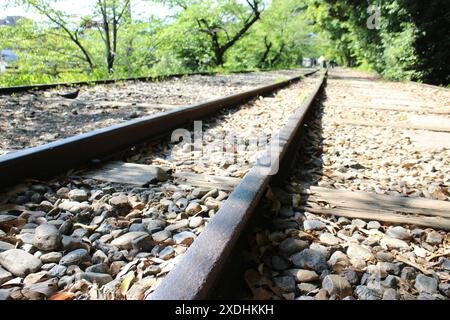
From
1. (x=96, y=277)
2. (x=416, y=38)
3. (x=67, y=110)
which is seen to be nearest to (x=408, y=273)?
(x=96, y=277)

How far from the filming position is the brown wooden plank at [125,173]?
2.12 m

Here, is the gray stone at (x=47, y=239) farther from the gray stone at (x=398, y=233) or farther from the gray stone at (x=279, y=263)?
the gray stone at (x=398, y=233)

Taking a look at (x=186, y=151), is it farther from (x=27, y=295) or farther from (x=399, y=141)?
(x=399, y=141)

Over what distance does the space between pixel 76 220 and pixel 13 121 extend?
87.7 inches

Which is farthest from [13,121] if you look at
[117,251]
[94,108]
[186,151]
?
[117,251]

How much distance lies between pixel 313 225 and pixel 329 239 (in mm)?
135

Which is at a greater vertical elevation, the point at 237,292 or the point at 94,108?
the point at 94,108

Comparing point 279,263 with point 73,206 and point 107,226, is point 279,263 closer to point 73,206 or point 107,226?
point 107,226

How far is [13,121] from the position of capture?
3.33 metres

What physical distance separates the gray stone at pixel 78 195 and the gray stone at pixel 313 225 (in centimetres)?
110

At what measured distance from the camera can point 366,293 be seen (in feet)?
3.93

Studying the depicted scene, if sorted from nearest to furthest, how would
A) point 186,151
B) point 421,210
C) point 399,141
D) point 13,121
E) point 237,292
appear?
point 237,292 < point 421,210 < point 186,151 < point 13,121 < point 399,141

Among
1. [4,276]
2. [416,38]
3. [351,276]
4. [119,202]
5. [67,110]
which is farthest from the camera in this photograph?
[416,38]
